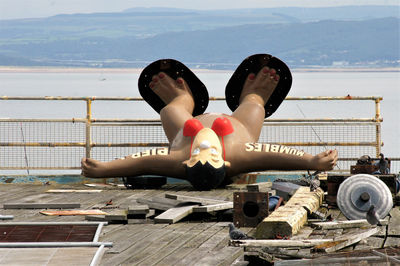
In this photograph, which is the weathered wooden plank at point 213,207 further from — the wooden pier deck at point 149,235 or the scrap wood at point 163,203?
the scrap wood at point 163,203

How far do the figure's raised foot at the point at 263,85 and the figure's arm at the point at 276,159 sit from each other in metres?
1.66

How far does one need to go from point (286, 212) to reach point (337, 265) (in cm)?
301

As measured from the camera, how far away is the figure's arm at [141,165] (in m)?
16.1

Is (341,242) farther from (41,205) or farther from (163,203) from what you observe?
(41,205)

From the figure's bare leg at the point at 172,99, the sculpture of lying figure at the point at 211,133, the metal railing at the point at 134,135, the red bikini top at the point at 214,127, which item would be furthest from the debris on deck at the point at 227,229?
the metal railing at the point at 134,135

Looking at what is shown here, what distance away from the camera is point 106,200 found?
49.5 feet

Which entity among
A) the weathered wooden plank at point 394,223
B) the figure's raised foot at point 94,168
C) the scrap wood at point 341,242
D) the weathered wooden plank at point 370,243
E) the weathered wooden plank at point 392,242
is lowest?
the weathered wooden plank at point 394,223

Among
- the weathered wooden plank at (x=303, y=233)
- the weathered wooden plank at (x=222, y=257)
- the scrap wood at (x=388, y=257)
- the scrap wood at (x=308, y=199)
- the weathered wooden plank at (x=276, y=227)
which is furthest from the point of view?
the scrap wood at (x=308, y=199)

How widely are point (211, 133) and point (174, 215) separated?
3.66m

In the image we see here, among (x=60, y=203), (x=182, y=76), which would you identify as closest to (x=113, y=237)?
(x=60, y=203)

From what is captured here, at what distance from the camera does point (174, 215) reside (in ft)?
40.9

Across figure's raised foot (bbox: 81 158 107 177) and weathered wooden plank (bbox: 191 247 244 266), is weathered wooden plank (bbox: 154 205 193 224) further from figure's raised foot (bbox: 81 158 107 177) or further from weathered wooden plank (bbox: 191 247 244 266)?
figure's raised foot (bbox: 81 158 107 177)

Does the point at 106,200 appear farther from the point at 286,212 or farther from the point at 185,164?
the point at 286,212

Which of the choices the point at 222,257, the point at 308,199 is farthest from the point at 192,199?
the point at 222,257
